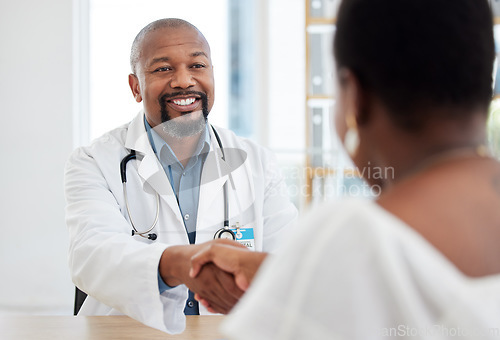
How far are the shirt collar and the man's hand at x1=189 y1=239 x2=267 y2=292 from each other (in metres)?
0.71

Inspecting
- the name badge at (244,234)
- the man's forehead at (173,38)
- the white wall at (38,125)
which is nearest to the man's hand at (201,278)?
the name badge at (244,234)

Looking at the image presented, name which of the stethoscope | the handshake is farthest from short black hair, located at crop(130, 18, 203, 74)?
the handshake

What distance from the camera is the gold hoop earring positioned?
1.98ft

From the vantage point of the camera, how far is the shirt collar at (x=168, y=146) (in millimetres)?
1859

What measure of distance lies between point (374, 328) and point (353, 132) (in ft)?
0.71

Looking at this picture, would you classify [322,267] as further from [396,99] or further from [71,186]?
[71,186]

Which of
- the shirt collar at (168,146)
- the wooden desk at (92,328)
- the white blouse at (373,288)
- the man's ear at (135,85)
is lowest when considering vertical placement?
the wooden desk at (92,328)

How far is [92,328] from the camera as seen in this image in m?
1.22

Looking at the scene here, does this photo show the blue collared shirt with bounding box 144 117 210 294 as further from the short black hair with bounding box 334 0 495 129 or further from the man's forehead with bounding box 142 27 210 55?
the short black hair with bounding box 334 0 495 129

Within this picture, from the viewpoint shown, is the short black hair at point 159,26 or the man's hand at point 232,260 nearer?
the man's hand at point 232,260

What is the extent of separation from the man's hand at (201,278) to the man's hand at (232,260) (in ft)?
0.05

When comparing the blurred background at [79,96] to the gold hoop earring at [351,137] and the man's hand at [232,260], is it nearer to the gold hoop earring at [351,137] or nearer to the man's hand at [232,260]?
the man's hand at [232,260]

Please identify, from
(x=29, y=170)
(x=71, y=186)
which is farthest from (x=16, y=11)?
(x=71, y=186)

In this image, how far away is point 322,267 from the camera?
19.3 inches
